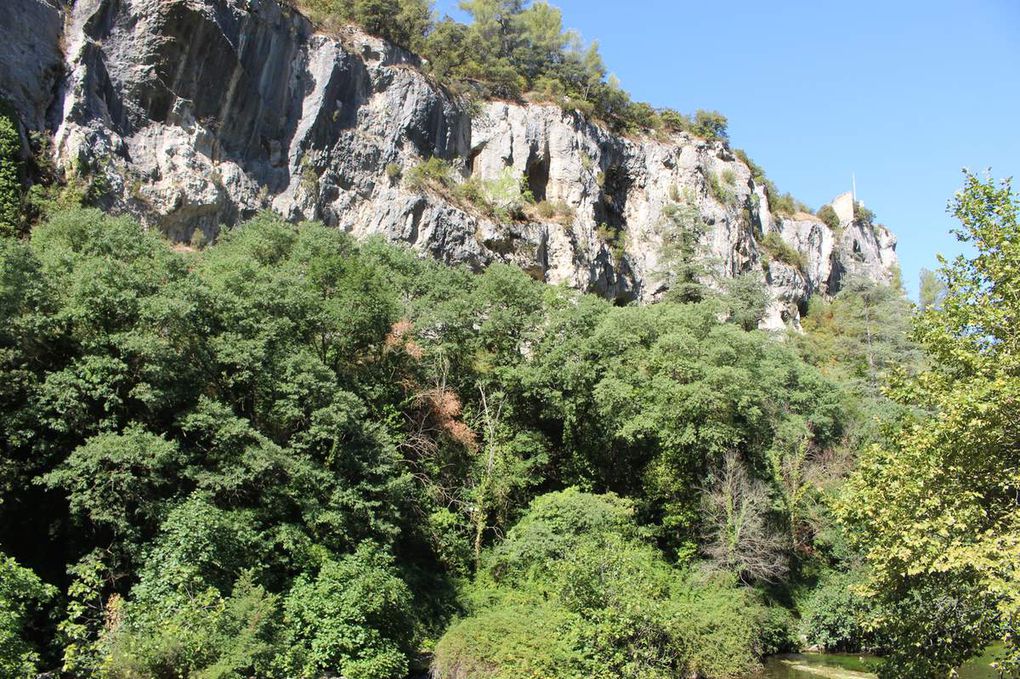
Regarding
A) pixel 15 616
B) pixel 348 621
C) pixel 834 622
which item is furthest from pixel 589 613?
pixel 834 622

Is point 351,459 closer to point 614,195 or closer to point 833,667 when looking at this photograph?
point 833,667

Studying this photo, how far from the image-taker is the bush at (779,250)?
59312mm

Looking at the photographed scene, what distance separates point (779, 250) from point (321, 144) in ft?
129

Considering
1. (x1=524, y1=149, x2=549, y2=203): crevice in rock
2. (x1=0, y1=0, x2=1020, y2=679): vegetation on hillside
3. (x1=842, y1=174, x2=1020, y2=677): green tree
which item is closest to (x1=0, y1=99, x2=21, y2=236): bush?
(x1=0, y1=0, x2=1020, y2=679): vegetation on hillside

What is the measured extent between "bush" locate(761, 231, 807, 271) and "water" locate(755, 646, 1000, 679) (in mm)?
41534

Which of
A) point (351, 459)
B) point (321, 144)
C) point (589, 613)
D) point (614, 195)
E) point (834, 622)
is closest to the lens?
point (589, 613)

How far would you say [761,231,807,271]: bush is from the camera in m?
59.3

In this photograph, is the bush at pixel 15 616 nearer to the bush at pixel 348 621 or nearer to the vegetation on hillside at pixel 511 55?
the bush at pixel 348 621

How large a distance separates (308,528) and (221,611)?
4.36m

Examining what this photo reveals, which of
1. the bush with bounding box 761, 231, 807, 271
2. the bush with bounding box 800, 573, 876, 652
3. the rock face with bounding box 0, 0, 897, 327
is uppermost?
the bush with bounding box 761, 231, 807, 271

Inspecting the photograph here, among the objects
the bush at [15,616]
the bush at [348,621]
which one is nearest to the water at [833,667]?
the bush at [348,621]

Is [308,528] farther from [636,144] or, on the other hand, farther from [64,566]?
[636,144]

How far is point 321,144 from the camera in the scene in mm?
35344

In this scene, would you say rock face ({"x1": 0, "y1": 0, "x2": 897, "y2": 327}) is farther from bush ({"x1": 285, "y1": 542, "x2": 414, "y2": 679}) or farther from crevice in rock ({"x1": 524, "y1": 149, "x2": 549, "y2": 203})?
bush ({"x1": 285, "y1": 542, "x2": 414, "y2": 679})
